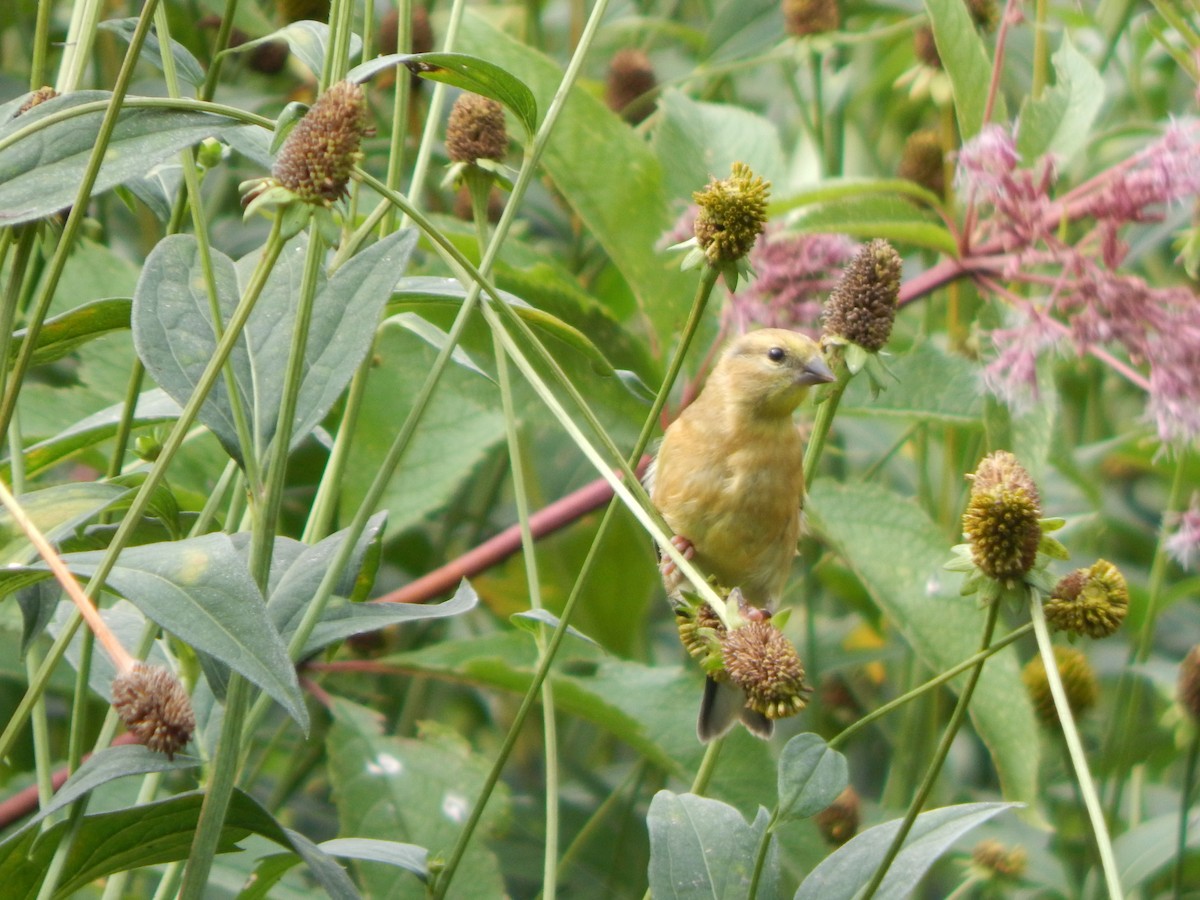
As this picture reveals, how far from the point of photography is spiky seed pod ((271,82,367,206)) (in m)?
0.82

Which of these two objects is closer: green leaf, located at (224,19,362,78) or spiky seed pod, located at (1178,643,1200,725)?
green leaf, located at (224,19,362,78)

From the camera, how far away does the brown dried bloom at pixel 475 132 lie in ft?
4.07

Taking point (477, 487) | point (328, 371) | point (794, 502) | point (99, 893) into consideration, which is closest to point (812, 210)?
point (794, 502)

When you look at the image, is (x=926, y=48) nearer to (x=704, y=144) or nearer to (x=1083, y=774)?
(x=704, y=144)

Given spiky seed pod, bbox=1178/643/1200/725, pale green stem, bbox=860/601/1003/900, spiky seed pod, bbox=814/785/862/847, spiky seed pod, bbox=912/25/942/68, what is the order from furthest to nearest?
spiky seed pod, bbox=912/25/942/68 < spiky seed pod, bbox=814/785/862/847 < spiky seed pod, bbox=1178/643/1200/725 < pale green stem, bbox=860/601/1003/900

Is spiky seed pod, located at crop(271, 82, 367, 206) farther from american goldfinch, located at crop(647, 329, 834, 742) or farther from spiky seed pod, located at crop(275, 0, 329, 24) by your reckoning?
spiky seed pod, located at crop(275, 0, 329, 24)

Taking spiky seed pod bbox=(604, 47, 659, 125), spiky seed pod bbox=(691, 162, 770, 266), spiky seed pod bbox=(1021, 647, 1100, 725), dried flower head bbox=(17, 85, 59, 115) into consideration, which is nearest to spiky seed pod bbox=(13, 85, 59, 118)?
dried flower head bbox=(17, 85, 59, 115)

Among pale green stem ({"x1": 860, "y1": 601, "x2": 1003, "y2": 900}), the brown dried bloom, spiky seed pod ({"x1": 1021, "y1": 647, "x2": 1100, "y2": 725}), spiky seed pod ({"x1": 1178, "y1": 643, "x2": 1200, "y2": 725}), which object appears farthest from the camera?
spiky seed pod ({"x1": 1021, "y1": 647, "x2": 1100, "y2": 725})

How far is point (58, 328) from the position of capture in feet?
3.42

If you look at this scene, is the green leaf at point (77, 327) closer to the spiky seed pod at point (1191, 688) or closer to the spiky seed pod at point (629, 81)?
the spiky seed pod at point (1191, 688)

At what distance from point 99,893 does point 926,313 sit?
146cm

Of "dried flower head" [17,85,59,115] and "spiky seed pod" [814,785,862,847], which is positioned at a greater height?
"dried flower head" [17,85,59,115]

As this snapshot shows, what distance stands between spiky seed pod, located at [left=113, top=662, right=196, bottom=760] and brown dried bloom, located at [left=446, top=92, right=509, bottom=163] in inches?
23.6

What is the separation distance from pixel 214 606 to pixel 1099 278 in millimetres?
987
